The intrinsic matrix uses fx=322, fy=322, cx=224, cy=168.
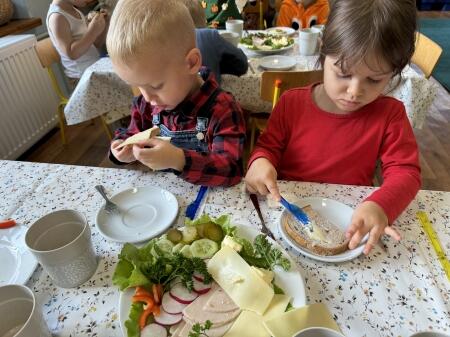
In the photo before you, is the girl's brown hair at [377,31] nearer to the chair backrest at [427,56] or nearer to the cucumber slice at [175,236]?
the cucumber slice at [175,236]

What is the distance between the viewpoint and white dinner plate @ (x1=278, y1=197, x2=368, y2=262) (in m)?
0.62

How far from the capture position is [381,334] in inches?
19.9

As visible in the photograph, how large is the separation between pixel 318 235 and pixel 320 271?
3.0 inches

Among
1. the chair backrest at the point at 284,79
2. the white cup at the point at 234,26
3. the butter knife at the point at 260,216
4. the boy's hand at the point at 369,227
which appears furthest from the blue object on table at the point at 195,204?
the white cup at the point at 234,26

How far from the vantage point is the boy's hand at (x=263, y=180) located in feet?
2.43

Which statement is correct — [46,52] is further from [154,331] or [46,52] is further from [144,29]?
[154,331]

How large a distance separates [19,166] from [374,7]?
100cm

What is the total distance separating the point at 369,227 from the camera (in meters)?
0.65

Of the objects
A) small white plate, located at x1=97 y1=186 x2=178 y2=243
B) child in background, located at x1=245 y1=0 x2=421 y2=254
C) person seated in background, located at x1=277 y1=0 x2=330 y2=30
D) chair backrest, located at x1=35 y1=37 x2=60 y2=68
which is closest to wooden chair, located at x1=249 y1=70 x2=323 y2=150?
child in background, located at x1=245 y1=0 x2=421 y2=254

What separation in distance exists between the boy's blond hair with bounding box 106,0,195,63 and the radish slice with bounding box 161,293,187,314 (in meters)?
0.50

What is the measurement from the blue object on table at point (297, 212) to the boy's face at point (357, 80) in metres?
0.31

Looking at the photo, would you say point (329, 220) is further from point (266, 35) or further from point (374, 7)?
point (266, 35)

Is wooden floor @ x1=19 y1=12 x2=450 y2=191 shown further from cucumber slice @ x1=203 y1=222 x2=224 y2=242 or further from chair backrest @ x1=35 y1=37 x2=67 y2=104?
cucumber slice @ x1=203 y1=222 x2=224 y2=242

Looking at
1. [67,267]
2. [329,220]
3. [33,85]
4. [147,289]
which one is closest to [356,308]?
[329,220]
